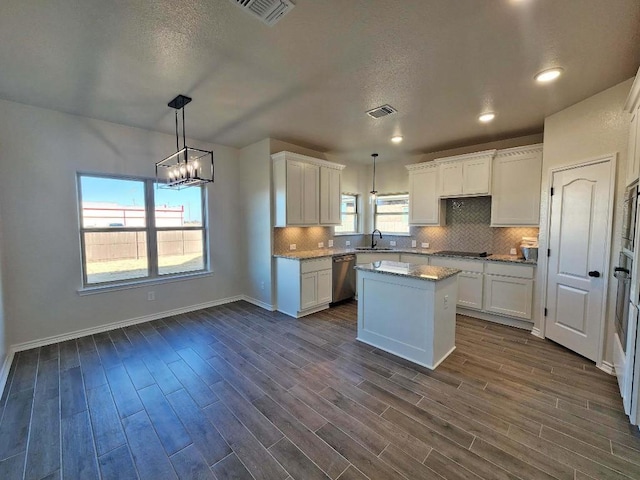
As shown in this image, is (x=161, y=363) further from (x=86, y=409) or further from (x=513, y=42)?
(x=513, y=42)

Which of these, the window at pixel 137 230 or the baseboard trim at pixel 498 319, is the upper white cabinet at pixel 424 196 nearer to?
the baseboard trim at pixel 498 319

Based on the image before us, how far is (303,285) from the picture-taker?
4297 millimetres

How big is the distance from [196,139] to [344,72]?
3055mm

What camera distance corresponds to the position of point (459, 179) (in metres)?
4.58

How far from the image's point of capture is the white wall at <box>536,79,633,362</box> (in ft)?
8.78

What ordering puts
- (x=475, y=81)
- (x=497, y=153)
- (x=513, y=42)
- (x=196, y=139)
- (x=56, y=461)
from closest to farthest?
(x=56, y=461) → (x=513, y=42) → (x=475, y=81) → (x=497, y=153) → (x=196, y=139)

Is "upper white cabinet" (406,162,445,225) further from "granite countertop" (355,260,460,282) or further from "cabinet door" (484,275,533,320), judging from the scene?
"granite countertop" (355,260,460,282)

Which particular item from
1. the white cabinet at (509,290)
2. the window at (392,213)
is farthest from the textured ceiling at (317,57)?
the window at (392,213)

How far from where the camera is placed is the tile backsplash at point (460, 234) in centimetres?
450

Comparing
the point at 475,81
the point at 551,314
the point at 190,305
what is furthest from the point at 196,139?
the point at 551,314

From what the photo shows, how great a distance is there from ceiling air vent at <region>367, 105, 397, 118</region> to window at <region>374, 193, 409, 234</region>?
2.74 meters

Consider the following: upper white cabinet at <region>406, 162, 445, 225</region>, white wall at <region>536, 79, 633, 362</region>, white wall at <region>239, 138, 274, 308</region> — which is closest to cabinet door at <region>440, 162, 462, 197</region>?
upper white cabinet at <region>406, 162, 445, 225</region>

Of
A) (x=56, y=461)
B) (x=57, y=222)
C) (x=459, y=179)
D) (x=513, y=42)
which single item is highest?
(x=513, y=42)

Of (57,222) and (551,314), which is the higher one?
(57,222)
